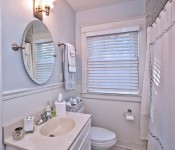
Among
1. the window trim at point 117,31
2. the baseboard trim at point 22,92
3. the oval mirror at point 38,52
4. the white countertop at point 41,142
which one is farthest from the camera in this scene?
the window trim at point 117,31

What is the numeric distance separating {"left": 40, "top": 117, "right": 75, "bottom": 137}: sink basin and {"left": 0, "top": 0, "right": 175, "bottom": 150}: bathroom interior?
0.04 ft

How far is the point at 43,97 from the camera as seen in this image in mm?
1399

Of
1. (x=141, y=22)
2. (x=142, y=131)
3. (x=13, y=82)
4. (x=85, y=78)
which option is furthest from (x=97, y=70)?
(x=13, y=82)

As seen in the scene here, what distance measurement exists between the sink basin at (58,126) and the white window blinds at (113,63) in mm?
931

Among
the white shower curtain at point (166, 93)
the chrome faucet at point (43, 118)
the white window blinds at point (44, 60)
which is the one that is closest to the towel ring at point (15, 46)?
the white window blinds at point (44, 60)

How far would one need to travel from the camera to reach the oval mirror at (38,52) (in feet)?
3.91

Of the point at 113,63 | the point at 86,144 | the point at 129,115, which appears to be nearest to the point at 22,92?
the point at 86,144

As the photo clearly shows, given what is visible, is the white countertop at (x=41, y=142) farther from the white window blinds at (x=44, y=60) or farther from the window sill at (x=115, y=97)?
the window sill at (x=115, y=97)

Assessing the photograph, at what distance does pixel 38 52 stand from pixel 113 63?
119 cm

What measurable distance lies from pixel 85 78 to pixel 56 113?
942 mm

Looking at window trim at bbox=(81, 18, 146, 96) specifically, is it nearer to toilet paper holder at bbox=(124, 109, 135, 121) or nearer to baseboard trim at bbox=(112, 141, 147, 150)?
toilet paper holder at bbox=(124, 109, 135, 121)

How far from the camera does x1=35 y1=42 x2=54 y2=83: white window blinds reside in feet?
4.38

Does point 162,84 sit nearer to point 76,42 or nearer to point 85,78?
point 85,78

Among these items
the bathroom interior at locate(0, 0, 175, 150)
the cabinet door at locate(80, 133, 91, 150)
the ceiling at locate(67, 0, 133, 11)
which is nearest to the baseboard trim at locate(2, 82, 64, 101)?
the bathroom interior at locate(0, 0, 175, 150)
